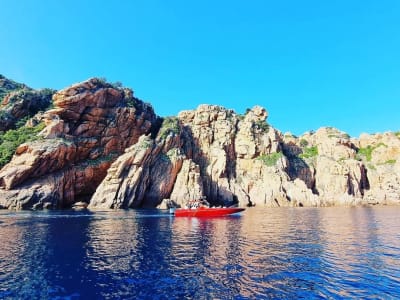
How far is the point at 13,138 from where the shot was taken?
88.5 meters

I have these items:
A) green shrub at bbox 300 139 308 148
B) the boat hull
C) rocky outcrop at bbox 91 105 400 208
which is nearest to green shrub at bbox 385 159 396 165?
rocky outcrop at bbox 91 105 400 208

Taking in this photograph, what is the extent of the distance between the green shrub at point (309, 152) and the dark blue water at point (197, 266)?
114795 mm

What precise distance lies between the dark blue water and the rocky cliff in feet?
176

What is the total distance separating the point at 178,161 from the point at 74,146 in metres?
34.0

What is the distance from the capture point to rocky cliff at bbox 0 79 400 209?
282 feet

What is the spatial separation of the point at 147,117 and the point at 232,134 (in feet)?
125

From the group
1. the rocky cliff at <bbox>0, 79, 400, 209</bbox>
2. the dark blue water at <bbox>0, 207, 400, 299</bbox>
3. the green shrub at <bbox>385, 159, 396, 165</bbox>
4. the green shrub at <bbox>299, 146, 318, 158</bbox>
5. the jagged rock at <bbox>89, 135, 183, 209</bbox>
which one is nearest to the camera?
the dark blue water at <bbox>0, 207, 400, 299</bbox>

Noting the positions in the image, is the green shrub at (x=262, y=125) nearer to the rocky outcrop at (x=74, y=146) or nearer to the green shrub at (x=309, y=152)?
the green shrub at (x=309, y=152)

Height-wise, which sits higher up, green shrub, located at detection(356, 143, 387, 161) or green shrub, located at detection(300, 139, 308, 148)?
green shrub, located at detection(300, 139, 308, 148)

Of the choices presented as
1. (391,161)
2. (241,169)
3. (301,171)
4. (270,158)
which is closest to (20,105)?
(241,169)

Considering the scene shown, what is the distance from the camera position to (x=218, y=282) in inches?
713

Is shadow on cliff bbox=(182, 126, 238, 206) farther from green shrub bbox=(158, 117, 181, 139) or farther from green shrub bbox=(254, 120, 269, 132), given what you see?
green shrub bbox=(254, 120, 269, 132)

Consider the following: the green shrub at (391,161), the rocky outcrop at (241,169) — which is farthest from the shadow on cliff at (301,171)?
the green shrub at (391,161)

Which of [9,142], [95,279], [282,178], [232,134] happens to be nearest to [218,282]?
[95,279]
